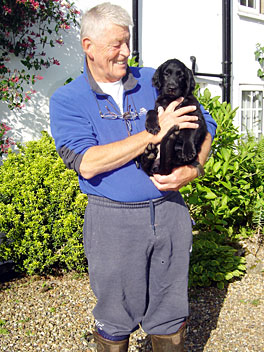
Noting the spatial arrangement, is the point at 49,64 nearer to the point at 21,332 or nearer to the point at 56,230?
the point at 56,230

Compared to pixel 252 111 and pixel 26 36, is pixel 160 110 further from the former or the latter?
pixel 252 111

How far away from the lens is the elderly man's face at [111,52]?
2287 millimetres

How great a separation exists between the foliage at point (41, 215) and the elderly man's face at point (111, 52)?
2244mm

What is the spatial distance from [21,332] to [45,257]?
984mm

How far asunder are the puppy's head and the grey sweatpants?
67 centimetres

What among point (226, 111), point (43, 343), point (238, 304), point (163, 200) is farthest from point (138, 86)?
point (226, 111)

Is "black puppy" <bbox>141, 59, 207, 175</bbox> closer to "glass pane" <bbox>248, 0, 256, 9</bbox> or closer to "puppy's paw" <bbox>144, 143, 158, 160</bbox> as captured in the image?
"puppy's paw" <bbox>144, 143, 158, 160</bbox>

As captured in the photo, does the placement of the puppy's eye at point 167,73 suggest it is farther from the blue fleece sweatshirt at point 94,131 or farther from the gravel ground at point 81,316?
the gravel ground at point 81,316

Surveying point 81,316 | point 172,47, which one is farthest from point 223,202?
point 172,47

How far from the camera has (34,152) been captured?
5.01 meters

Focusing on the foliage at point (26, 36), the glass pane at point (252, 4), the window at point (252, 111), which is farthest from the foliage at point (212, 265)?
the glass pane at point (252, 4)

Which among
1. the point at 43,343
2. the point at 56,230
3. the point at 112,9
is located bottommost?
the point at 43,343

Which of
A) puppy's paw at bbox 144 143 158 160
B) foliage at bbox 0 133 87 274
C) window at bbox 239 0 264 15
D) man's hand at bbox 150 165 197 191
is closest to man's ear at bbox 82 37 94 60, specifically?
puppy's paw at bbox 144 143 158 160

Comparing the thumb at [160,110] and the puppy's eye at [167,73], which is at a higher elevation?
the puppy's eye at [167,73]
